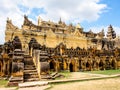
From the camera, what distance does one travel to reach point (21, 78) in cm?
1206

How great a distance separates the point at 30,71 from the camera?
13914 millimetres

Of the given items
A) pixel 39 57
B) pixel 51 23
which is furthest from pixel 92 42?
pixel 39 57

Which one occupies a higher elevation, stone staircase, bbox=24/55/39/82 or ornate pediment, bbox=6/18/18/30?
ornate pediment, bbox=6/18/18/30

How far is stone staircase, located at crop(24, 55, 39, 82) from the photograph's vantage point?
42.4 ft

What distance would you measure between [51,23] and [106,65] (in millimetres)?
27410

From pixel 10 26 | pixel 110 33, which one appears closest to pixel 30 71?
pixel 10 26

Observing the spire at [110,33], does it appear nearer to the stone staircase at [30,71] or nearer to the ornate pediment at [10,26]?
the ornate pediment at [10,26]

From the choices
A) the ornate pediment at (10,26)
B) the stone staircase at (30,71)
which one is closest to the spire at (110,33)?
the ornate pediment at (10,26)

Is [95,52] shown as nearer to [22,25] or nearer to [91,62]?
[91,62]

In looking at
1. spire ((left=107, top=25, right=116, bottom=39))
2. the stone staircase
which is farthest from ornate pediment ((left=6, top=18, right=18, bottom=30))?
spire ((left=107, top=25, right=116, bottom=39))

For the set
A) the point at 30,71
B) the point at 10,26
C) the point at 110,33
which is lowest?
the point at 30,71

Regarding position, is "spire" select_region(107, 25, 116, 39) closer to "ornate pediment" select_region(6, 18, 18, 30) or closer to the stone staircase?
"ornate pediment" select_region(6, 18, 18, 30)

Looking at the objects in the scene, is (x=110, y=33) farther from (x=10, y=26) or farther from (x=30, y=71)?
(x=30, y=71)

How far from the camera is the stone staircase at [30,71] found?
42.4 feet
